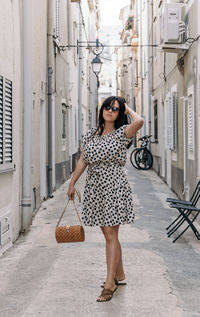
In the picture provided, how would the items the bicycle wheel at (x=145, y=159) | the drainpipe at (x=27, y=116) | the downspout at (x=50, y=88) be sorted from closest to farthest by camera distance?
the drainpipe at (x=27, y=116), the downspout at (x=50, y=88), the bicycle wheel at (x=145, y=159)

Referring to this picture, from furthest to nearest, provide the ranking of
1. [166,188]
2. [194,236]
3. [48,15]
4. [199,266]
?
[166,188] → [48,15] → [194,236] → [199,266]

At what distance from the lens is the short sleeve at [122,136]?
17.0ft

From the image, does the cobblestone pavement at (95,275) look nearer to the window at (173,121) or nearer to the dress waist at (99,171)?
the dress waist at (99,171)

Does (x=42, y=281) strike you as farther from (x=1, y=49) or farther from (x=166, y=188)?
(x=166, y=188)

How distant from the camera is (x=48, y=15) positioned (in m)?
13.3

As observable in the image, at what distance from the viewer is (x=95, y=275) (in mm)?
5941

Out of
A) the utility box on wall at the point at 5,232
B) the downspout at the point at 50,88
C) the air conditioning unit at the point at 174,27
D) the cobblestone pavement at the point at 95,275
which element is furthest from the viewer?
the downspout at the point at 50,88

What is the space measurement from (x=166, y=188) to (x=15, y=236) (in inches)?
310

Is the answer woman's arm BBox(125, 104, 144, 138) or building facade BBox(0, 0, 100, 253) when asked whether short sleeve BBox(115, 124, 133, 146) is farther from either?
building facade BBox(0, 0, 100, 253)

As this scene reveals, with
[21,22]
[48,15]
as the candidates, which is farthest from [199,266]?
[48,15]

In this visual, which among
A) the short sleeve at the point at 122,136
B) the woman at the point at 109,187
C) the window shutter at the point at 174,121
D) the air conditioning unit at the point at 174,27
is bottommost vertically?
the woman at the point at 109,187

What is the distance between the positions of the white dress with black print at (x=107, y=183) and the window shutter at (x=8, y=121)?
2.55m

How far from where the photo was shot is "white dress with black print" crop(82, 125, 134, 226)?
511cm

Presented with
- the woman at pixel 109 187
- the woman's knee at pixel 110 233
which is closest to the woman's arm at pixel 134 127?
the woman at pixel 109 187
